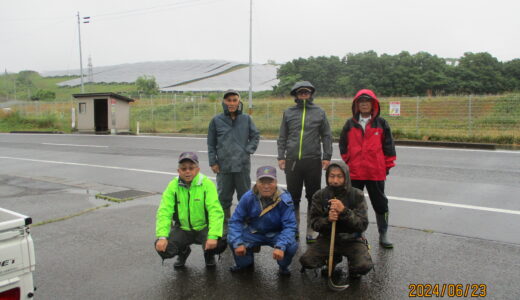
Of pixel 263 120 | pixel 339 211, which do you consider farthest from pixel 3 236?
pixel 263 120

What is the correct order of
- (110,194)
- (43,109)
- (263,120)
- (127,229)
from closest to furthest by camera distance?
(127,229), (110,194), (263,120), (43,109)

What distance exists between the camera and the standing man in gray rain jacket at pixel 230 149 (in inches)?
188

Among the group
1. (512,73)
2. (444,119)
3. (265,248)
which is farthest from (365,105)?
(512,73)

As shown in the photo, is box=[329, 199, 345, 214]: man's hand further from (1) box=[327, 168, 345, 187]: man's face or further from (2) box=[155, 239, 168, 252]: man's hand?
(2) box=[155, 239, 168, 252]: man's hand

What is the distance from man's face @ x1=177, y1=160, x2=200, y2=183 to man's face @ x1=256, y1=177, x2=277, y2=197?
0.67 metres

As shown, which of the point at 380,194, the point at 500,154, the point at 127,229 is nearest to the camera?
the point at 380,194

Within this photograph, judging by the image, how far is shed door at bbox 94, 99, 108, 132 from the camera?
89.3 ft

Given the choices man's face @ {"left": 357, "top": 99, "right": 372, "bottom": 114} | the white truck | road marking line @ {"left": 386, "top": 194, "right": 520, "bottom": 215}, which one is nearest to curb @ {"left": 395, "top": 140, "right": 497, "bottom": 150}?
road marking line @ {"left": 386, "top": 194, "right": 520, "bottom": 215}

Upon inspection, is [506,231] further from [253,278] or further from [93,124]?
[93,124]

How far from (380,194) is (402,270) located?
2.97ft

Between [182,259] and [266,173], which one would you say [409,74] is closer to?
[266,173]

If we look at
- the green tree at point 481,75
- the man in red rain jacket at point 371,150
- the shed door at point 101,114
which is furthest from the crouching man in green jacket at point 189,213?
the green tree at point 481,75

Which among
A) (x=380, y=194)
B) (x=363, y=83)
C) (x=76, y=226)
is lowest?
(x=76, y=226)

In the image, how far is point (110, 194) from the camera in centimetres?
747
